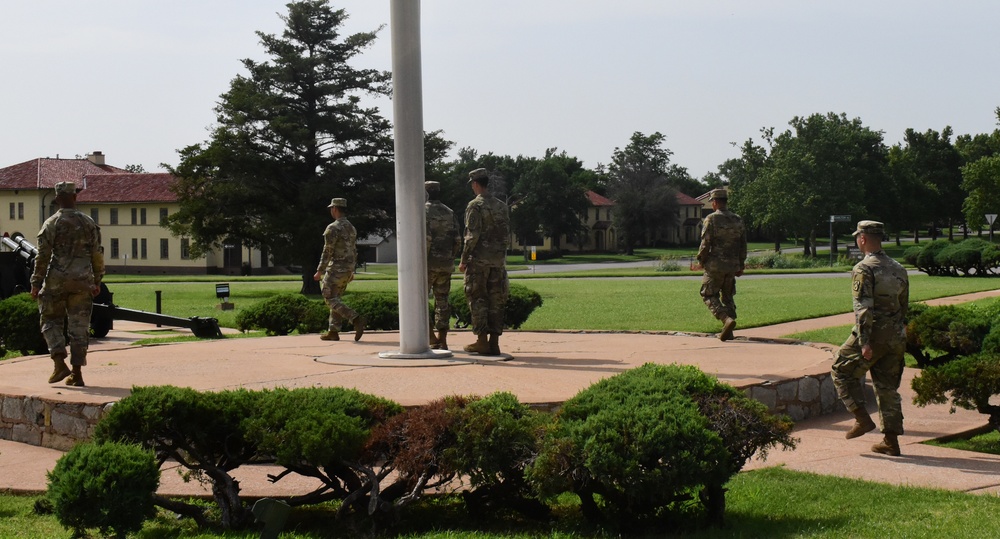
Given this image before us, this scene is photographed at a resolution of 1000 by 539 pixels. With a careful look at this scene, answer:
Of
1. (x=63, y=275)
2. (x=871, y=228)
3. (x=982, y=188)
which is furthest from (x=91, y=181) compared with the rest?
(x=871, y=228)

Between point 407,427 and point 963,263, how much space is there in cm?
3853

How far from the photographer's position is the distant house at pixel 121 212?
8138 centimetres

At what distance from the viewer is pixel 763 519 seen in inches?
257

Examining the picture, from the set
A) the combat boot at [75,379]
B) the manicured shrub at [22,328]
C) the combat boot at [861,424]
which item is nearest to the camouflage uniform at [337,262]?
the manicured shrub at [22,328]

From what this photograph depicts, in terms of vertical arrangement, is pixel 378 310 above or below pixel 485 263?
below

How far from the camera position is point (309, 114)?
154 feet

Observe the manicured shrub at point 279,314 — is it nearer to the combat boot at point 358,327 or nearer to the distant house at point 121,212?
the combat boot at point 358,327

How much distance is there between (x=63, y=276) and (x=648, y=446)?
22.1 feet

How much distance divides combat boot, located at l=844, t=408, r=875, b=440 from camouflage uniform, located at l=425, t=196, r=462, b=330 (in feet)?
19.3

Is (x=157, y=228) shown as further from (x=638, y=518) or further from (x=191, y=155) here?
(x=638, y=518)

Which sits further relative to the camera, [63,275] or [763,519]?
[63,275]

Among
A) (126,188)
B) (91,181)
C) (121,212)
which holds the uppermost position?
(91,181)

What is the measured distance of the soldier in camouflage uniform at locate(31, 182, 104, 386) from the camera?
10648 mm

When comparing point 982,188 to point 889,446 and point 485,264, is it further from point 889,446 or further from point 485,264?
point 889,446
